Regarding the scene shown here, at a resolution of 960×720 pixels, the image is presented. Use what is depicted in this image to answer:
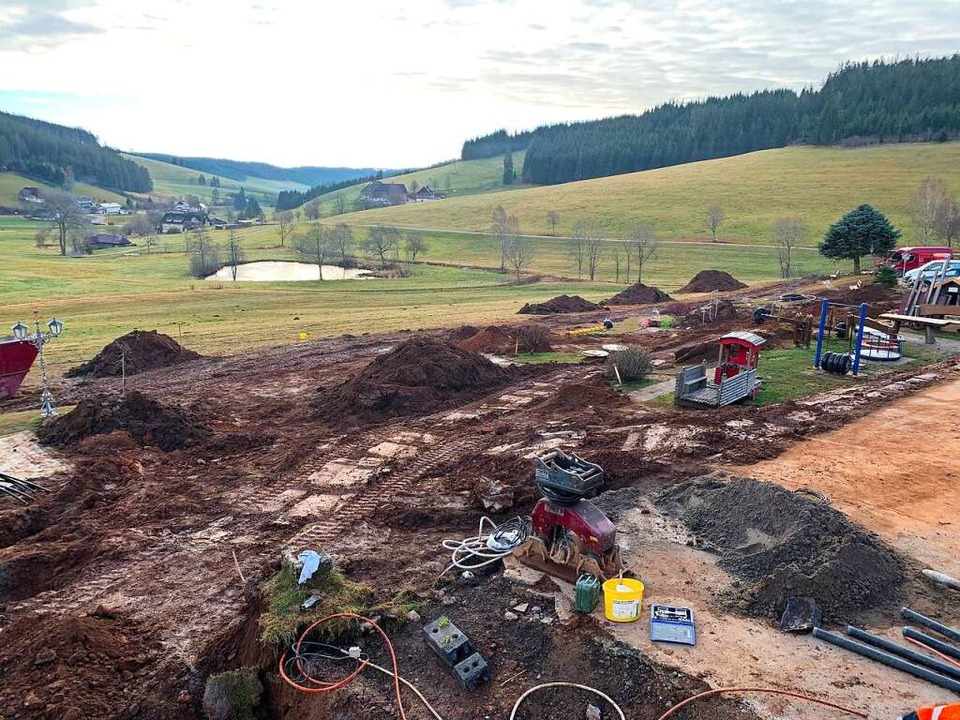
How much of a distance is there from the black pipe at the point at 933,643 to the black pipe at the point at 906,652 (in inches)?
10.0

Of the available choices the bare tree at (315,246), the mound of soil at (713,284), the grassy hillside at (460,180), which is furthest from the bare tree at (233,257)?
the grassy hillside at (460,180)

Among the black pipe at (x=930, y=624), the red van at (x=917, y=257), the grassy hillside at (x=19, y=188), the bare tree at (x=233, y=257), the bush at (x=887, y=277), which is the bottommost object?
the bare tree at (x=233, y=257)

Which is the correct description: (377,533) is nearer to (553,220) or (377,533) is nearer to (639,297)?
(639,297)

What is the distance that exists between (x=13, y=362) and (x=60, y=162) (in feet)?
585

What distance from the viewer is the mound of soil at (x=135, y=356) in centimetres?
2267

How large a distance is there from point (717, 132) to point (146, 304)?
12509 centimetres

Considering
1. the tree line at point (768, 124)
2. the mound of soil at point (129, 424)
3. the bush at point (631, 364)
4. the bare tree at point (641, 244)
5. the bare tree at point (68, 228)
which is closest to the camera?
the mound of soil at point (129, 424)

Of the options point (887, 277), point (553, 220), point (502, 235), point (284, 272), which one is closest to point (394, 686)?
point (887, 277)

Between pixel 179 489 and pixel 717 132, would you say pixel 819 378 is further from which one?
pixel 717 132

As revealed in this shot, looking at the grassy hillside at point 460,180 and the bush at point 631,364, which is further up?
the grassy hillside at point 460,180

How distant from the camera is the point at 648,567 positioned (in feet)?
30.3

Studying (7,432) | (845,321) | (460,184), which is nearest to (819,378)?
(845,321)

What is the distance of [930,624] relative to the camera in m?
7.69

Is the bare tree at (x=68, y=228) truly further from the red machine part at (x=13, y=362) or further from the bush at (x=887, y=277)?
the bush at (x=887, y=277)
